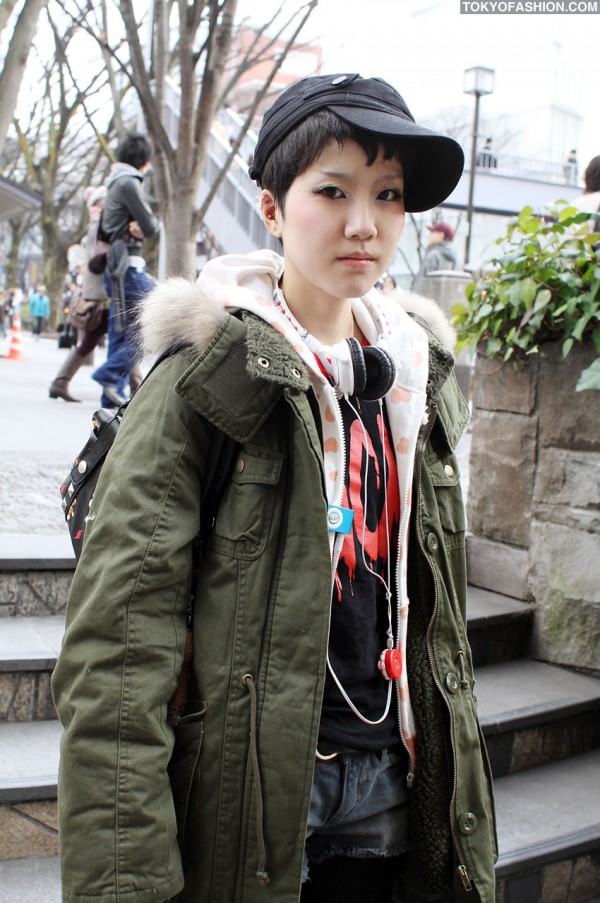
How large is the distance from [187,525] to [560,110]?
188 ft

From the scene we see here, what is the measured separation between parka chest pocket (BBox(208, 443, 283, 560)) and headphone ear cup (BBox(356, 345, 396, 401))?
0.67 feet

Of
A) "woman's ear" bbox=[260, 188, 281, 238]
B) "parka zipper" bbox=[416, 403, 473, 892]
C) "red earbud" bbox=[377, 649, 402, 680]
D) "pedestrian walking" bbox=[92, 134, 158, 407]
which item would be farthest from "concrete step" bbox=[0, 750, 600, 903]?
"pedestrian walking" bbox=[92, 134, 158, 407]

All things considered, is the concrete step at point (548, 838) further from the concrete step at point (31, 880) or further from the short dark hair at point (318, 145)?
the short dark hair at point (318, 145)

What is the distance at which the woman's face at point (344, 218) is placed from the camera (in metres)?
1.48

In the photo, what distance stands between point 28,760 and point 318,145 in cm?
200

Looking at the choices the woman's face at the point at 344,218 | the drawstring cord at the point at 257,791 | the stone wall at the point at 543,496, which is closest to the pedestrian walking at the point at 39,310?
the stone wall at the point at 543,496

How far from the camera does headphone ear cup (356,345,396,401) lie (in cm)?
153

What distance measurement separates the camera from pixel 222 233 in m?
17.5

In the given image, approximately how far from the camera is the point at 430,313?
6.37 ft

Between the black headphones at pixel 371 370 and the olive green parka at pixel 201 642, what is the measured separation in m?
0.11

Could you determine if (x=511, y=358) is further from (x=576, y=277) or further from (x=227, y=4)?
(x=227, y=4)

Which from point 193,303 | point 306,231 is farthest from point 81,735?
point 306,231

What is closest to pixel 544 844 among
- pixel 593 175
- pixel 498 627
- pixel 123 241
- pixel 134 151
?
pixel 498 627

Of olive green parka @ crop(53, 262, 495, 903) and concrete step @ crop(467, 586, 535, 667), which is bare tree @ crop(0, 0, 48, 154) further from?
olive green parka @ crop(53, 262, 495, 903)
